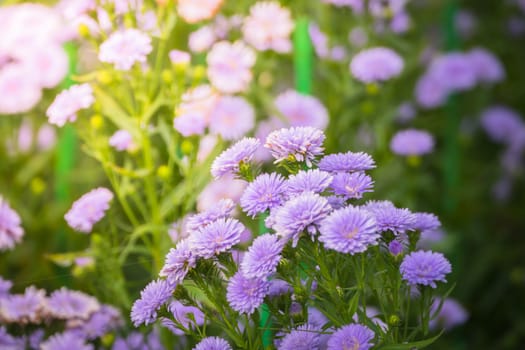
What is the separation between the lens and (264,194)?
85 cm

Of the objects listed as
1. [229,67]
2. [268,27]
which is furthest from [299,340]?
[268,27]

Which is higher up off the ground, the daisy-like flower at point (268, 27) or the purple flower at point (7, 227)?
the daisy-like flower at point (268, 27)

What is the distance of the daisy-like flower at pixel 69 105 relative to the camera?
1145mm

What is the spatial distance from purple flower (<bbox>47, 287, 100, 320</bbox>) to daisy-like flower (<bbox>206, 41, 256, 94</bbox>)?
1.56ft

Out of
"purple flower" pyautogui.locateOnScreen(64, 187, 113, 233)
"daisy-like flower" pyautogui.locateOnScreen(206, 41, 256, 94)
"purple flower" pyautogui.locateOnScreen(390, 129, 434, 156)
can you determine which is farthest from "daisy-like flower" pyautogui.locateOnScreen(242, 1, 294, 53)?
"purple flower" pyautogui.locateOnScreen(64, 187, 113, 233)

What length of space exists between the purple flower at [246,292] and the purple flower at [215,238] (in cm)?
4

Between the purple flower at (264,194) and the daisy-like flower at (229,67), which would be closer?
the purple flower at (264,194)

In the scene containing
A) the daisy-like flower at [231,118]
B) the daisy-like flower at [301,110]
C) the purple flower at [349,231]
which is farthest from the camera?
the daisy-like flower at [301,110]

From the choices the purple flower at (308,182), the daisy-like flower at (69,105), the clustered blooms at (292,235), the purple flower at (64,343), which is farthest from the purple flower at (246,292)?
the daisy-like flower at (69,105)

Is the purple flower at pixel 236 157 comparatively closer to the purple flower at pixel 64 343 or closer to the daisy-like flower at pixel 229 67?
the purple flower at pixel 64 343

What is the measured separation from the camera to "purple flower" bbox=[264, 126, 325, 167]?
2.82 feet

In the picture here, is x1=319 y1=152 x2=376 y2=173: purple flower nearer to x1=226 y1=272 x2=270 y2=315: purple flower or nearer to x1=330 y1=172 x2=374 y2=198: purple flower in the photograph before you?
x1=330 y1=172 x2=374 y2=198: purple flower

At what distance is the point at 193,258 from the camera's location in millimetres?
838

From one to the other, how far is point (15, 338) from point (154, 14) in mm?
658
